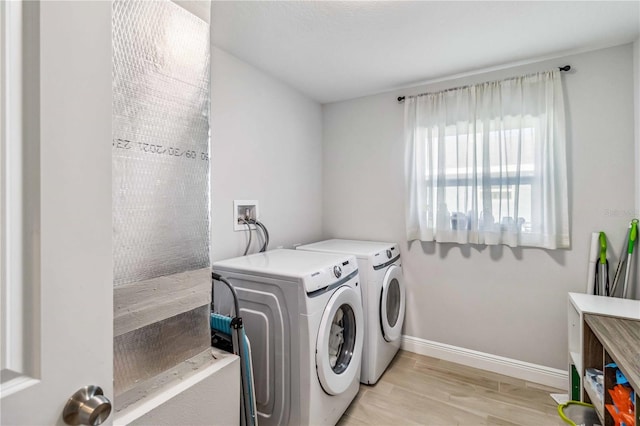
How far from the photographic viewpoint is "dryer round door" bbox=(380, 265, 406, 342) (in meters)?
2.17

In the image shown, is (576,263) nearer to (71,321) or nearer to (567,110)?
(567,110)

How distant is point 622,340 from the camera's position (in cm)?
127

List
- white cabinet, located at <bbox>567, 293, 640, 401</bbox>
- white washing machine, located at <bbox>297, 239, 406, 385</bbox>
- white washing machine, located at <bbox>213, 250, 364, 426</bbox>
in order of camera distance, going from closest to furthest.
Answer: white washing machine, located at <bbox>213, 250, 364, 426</bbox> < white cabinet, located at <bbox>567, 293, 640, 401</bbox> < white washing machine, located at <bbox>297, 239, 406, 385</bbox>

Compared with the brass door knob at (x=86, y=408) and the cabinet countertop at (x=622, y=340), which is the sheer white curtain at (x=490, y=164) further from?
the brass door knob at (x=86, y=408)

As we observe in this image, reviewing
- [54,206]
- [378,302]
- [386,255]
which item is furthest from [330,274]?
[54,206]

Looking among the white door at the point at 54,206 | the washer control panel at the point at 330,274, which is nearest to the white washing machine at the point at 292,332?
the washer control panel at the point at 330,274

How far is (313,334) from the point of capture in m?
1.47

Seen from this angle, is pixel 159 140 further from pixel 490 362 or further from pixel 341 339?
pixel 490 362

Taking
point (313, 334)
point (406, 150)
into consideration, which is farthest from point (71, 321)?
point (406, 150)

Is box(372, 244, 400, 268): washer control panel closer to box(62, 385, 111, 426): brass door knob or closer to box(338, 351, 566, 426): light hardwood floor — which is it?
box(338, 351, 566, 426): light hardwood floor

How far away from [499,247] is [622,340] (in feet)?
3.51

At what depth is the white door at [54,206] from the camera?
1.45ft

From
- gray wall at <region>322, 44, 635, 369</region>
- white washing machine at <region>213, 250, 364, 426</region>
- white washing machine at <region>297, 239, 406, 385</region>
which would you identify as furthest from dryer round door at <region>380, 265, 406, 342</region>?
white washing machine at <region>213, 250, 364, 426</region>

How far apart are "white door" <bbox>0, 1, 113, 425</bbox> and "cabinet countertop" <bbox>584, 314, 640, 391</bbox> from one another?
5.17 ft
